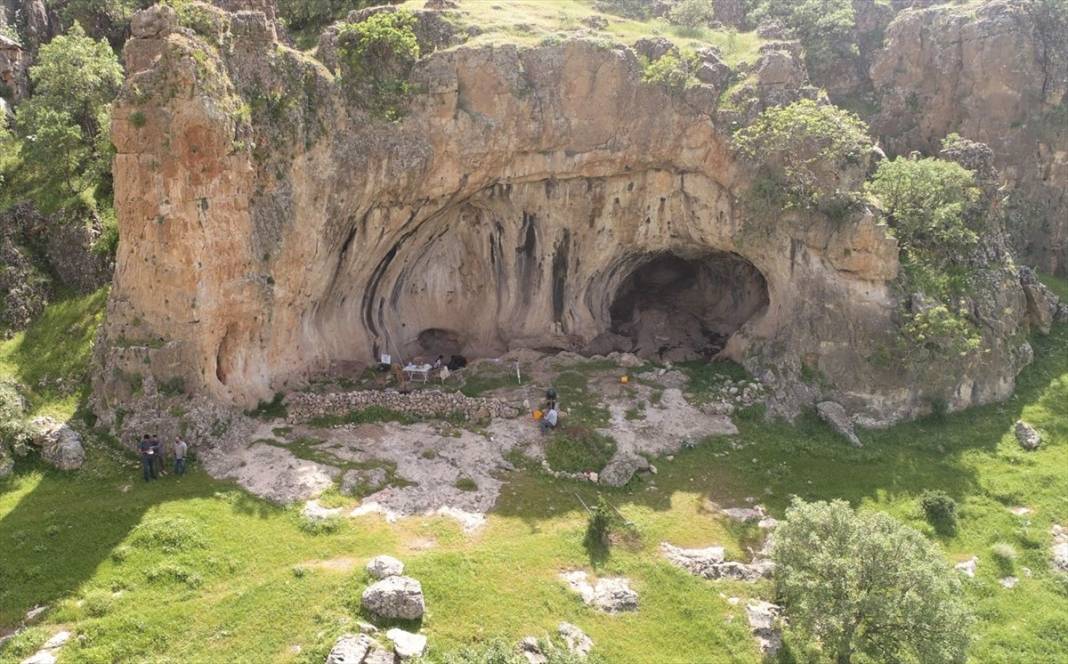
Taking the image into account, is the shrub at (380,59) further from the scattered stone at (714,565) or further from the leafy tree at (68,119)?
the scattered stone at (714,565)

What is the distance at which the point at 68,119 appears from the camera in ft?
106

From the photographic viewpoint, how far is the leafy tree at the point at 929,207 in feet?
97.5

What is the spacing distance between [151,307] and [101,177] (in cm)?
1301

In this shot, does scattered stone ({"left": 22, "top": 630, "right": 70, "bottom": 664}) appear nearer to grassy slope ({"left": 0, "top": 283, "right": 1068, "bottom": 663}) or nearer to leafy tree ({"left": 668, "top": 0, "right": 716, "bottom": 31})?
grassy slope ({"left": 0, "top": 283, "right": 1068, "bottom": 663})

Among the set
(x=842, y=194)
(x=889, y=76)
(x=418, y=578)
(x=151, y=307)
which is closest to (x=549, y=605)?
(x=418, y=578)

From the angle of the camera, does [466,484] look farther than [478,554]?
Yes

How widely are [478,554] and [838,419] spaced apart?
1583 cm

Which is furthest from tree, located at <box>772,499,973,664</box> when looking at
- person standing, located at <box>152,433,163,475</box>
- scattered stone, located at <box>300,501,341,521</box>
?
person standing, located at <box>152,433,163,475</box>

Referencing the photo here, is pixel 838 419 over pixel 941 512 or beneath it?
over

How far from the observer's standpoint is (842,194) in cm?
2919

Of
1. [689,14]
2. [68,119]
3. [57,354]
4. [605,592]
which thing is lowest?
[605,592]

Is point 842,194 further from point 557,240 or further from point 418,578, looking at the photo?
point 418,578

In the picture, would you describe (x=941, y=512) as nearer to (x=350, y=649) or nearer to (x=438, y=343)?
(x=350, y=649)

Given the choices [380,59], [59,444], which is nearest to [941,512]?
[380,59]
